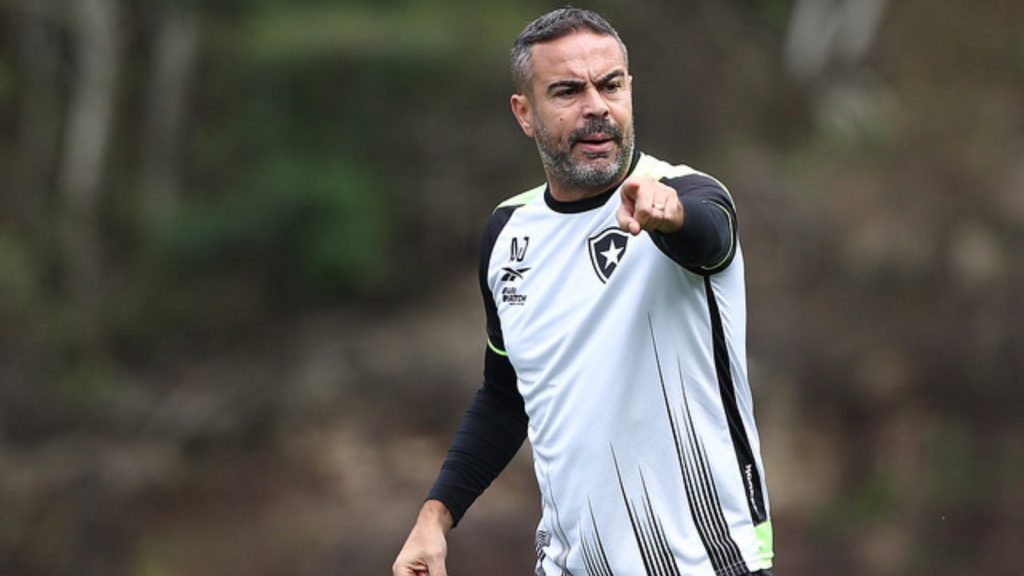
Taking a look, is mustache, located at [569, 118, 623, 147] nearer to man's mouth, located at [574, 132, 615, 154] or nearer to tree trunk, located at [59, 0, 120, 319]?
man's mouth, located at [574, 132, 615, 154]

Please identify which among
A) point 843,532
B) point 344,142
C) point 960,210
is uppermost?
point 344,142

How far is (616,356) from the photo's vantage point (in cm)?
457

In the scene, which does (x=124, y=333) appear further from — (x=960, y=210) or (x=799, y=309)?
(x=960, y=210)

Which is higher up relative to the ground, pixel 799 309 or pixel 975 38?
pixel 975 38

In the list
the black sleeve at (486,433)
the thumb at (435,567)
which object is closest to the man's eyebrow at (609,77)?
the black sleeve at (486,433)

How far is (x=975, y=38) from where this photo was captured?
2236 centimetres

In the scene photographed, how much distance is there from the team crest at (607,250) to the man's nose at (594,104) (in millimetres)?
290

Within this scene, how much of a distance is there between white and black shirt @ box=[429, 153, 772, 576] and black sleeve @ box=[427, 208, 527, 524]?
0.35 meters

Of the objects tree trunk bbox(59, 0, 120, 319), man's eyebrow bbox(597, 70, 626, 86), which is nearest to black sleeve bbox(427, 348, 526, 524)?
man's eyebrow bbox(597, 70, 626, 86)

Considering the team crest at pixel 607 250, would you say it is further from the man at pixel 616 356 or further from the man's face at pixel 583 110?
the man's face at pixel 583 110

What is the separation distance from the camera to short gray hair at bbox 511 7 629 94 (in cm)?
481

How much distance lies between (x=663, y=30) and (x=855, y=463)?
6348 millimetres

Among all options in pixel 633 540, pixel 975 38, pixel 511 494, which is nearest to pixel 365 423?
pixel 511 494

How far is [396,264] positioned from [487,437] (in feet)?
54.1
